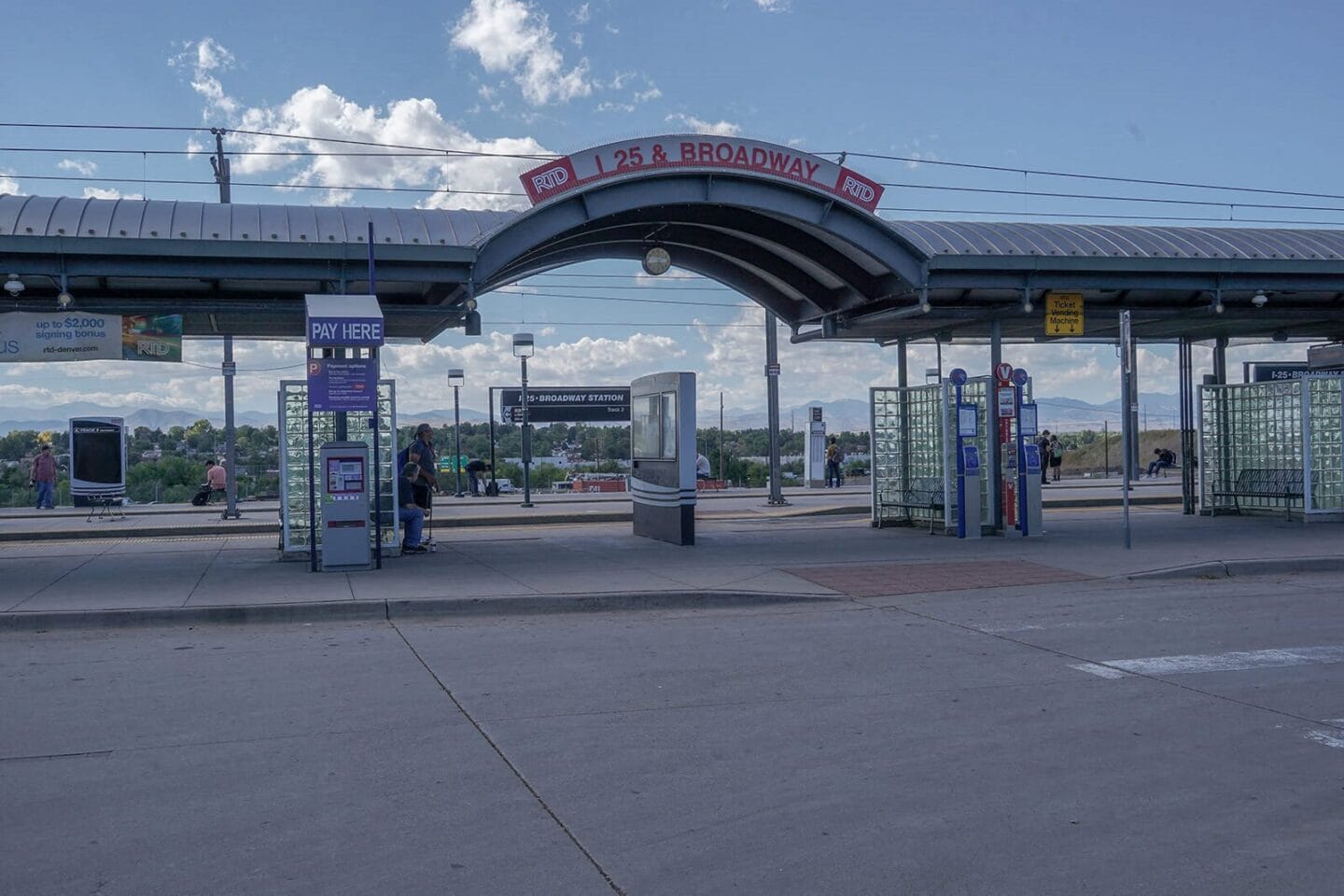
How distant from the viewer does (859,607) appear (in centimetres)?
1274

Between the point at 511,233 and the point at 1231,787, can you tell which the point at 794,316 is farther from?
the point at 1231,787

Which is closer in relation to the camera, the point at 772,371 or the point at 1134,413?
the point at 772,371

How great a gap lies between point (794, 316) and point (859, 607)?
33.8 ft

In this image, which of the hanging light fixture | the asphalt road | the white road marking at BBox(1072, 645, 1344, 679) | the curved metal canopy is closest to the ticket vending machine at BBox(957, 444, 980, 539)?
the curved metal canopy

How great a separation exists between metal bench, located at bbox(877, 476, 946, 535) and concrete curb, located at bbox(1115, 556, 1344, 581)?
5060 millimetres

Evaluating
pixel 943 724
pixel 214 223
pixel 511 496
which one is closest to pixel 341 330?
pixel 214 223

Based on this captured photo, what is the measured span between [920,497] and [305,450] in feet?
33.8

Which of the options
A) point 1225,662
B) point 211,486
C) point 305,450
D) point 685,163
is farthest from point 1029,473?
point 211,486

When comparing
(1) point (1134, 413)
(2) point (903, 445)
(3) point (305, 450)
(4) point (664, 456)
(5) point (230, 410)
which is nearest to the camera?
(3) point (305, 450)

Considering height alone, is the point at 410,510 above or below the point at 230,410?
below

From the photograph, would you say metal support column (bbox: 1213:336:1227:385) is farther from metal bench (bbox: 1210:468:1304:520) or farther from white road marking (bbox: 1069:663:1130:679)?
white road marking (bbox: 1069:663:1130:679)

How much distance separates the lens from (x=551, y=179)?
50.4ft

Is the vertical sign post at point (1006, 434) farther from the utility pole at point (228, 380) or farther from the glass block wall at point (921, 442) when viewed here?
the utility pole at point (228, 380)

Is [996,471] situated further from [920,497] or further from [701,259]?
[701,259]
